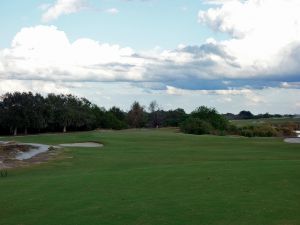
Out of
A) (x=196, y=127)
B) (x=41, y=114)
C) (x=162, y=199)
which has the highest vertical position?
(x=41, y=114)

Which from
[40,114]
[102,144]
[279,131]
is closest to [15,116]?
[40,114]

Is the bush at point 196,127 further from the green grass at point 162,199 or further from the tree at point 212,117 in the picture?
the green grass at point 162,199

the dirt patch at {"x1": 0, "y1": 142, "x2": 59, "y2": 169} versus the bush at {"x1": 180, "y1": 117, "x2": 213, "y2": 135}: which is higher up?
the bush at {"x1": 180, "y1": 117, "x2": 213, "y2": 135}

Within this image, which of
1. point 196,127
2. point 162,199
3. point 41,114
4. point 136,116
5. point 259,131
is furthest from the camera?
point 136,116

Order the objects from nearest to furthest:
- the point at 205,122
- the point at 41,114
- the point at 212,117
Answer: the point at 41,114 < the point at 205,122 < the point at 212,117

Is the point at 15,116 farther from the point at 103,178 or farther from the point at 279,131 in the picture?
the point at 103,178

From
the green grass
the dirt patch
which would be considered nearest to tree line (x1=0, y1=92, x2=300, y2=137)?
the dirt patch

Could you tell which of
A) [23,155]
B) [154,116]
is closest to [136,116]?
[154,116]

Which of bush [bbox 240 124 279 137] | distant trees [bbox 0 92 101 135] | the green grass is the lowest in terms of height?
the green grass

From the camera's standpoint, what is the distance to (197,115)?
427 ft

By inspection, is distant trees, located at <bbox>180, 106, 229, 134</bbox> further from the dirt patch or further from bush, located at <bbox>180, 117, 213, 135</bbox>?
the dirt patch

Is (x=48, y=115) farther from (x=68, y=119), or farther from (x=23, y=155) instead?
(x=23, y=155)

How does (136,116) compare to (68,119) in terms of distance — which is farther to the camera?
(136,116)

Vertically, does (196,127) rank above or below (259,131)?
above
